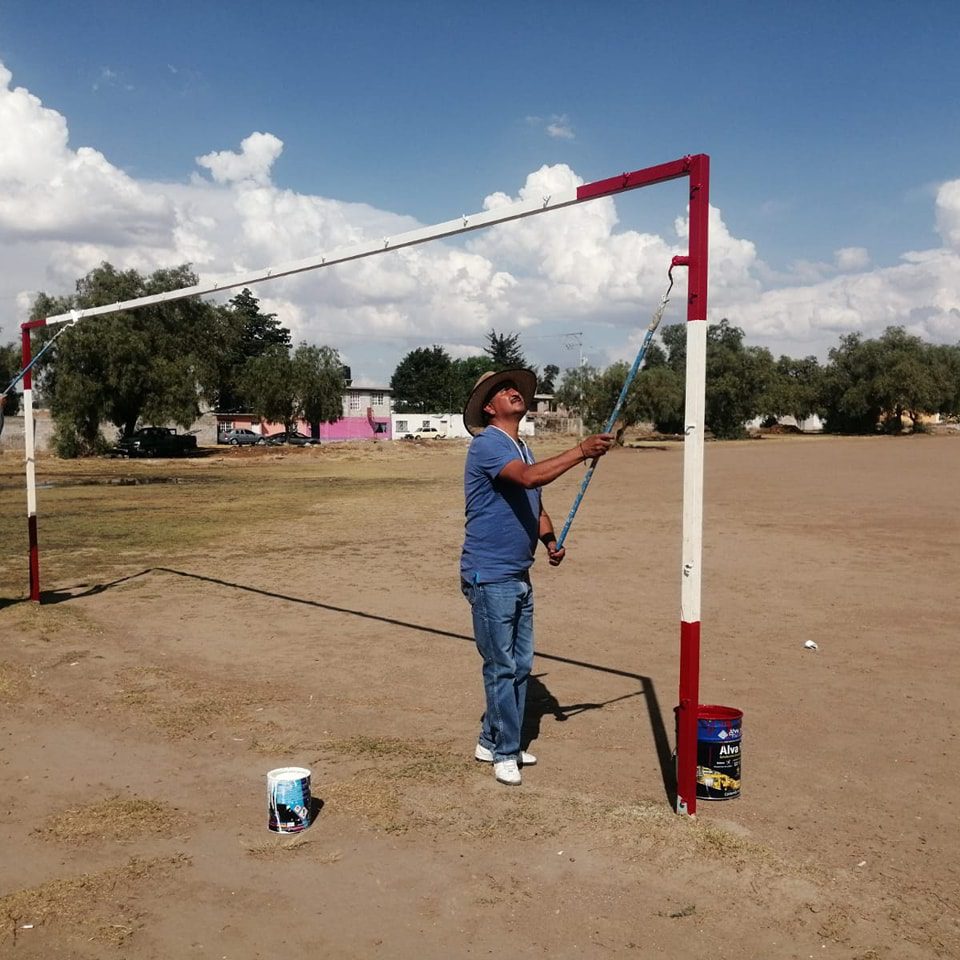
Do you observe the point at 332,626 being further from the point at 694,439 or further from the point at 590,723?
the point at 694,439

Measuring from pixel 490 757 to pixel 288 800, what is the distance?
1.38 m

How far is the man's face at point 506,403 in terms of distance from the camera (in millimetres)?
5301

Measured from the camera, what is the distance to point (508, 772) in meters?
5.11

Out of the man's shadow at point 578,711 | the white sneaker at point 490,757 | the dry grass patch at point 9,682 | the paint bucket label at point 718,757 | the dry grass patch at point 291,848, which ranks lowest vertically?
the dry grass patch at point 291,848

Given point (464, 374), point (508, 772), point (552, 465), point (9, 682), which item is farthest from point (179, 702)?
point (464, 374)

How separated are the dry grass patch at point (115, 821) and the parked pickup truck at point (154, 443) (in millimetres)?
45054

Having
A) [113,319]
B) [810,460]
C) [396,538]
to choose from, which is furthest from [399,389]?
[396,538]

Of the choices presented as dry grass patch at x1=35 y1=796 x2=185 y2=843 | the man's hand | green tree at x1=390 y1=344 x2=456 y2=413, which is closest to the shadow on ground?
the man's hand

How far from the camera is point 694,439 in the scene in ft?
15.1

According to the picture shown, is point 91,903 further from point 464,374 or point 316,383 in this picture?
point 464,374

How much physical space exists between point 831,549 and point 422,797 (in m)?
11.2

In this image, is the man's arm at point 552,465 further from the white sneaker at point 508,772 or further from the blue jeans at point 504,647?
the white sneaker at point 508,772

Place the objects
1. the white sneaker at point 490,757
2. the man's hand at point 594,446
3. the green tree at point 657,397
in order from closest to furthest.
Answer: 1. the man's hand at point 594,446
2. the white sneaker at point 490,757
3. the green tree at point 657,397

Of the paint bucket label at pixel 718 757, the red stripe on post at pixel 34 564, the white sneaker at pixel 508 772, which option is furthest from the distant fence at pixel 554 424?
the paint bucket label at pixel 718 757
